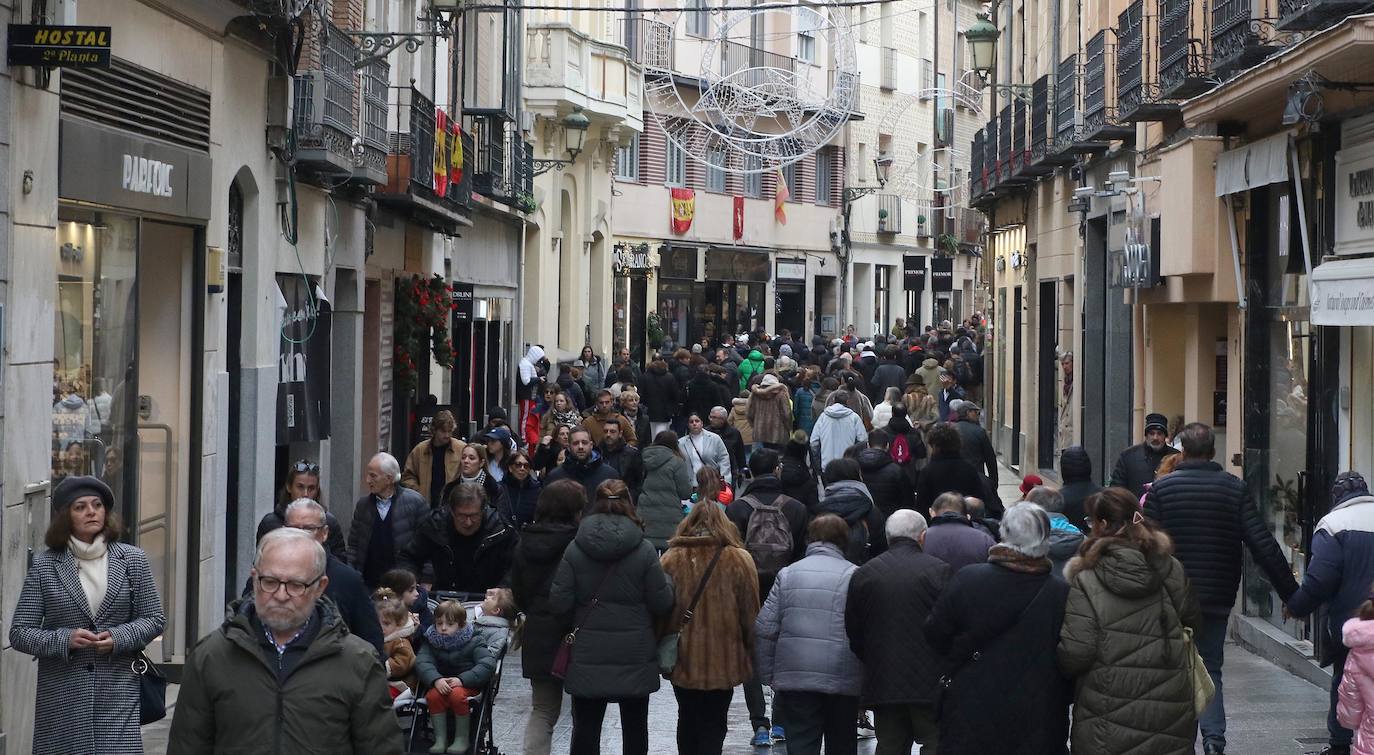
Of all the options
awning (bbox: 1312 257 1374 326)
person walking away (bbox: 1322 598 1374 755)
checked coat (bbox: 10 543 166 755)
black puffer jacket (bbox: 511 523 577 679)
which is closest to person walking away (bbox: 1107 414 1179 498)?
awning (bbox: 1312 257 1374 326)

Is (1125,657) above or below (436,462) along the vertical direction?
below

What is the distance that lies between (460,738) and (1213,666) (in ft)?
13.7

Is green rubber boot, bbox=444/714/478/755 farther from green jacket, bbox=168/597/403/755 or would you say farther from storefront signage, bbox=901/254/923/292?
storefront signage, bbox=901/254/923/292

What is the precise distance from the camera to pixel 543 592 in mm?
9320

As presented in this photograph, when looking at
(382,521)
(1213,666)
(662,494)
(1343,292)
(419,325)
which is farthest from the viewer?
(419,325)

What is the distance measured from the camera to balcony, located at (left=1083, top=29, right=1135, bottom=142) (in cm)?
1952

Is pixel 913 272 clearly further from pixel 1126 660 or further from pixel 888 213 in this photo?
pixel 1126 660

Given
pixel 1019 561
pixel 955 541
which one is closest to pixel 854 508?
pixel 955 541

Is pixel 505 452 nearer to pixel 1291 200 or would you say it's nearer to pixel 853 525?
pixel 853 525

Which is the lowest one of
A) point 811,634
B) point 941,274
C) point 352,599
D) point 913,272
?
point 811,634

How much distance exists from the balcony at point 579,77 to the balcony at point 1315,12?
20.0 metres

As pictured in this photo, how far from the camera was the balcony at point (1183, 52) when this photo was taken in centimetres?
1476

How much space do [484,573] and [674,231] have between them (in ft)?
108

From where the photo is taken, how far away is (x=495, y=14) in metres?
27.3
